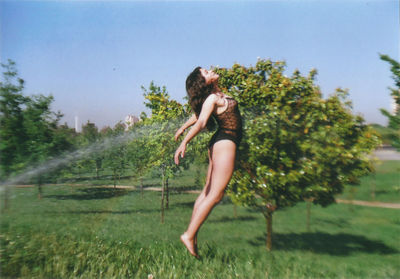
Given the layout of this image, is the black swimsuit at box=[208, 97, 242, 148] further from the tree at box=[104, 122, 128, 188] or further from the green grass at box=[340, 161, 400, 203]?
the tree at box=[104, 122, 128, 188]

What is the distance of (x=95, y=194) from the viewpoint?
17.6 ft

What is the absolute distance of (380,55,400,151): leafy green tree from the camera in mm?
3818

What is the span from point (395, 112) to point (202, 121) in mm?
2878

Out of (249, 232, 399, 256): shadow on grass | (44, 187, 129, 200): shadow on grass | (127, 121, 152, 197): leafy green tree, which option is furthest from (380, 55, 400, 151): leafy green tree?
(44, 187, 129, 200): shadow on grass

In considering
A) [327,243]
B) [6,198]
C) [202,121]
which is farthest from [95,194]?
[327,243]

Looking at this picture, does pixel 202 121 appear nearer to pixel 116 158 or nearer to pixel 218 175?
pixel 218 175

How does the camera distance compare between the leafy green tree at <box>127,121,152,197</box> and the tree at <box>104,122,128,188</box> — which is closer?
the leafy green tree at <box>127,121,152,197</box>

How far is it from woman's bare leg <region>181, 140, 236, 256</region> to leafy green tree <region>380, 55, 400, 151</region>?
7.80ft

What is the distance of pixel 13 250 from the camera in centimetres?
386

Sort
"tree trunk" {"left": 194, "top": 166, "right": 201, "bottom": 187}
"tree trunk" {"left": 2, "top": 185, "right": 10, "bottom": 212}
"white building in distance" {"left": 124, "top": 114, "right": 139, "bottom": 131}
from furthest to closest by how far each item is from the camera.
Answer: "tree trunk" {"left": 2, "top": 185, "right": 10, "bottom": 212} < "white building in distance" {"left": 124, "top": 114, "right": 139, "bottom": 131} < "tree trunk" {"left": 194, "top": 166, "right": 201, "bottom": 187}

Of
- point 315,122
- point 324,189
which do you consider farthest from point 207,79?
point 324,189

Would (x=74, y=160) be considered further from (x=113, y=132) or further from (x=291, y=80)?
(x=291, y=80)

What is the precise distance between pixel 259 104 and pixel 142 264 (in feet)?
9.12

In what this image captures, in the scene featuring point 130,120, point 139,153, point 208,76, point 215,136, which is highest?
point 208,76
